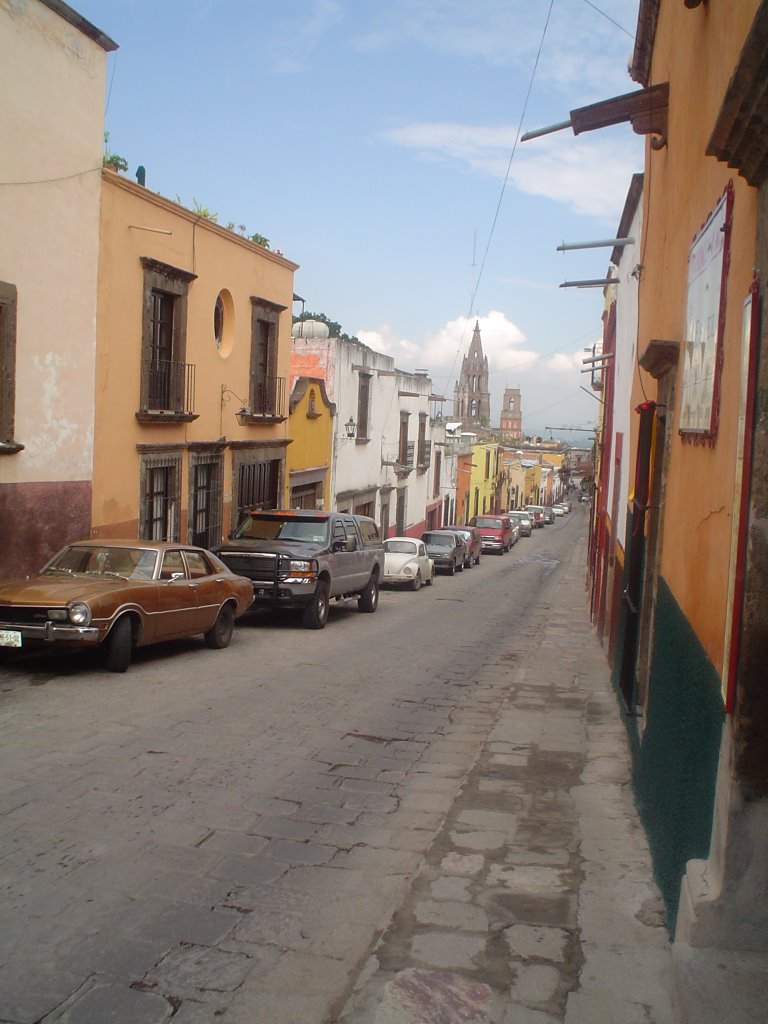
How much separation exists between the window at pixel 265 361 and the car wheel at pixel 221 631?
934 centimetres

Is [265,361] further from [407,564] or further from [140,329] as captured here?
[407,564]

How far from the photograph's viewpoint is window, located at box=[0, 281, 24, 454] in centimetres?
1306

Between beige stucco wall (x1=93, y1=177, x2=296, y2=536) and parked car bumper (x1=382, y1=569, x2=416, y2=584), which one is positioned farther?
parked car bumper (x1=382, y1=569, x2=416, y2=584)

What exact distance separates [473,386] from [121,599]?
11282cm

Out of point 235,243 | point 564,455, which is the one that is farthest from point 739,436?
point 564,455

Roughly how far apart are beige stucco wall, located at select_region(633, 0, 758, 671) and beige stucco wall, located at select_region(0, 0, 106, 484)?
27.1 feet

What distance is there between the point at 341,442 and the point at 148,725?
22.2 m

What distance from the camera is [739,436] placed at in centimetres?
374

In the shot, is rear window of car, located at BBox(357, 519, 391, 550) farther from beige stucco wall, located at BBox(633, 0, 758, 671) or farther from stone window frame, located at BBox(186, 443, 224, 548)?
beige stucco wall, located at BBox(633, 0, 758, 671)

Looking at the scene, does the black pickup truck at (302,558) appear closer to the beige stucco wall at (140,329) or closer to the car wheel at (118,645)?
the beige stucco wall at (140,329)

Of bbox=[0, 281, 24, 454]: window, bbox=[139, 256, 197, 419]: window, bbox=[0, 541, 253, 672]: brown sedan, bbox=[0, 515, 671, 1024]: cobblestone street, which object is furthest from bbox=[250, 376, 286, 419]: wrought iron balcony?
bbox=[0, 515, 671, 1024]: cobblestone street

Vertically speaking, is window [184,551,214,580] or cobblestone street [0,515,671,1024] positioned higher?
window [184,551,214,580]

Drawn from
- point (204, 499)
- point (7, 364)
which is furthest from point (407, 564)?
point (7, 364)

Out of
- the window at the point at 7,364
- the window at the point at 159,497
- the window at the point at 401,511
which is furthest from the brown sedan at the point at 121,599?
the window at the point at 401,511
